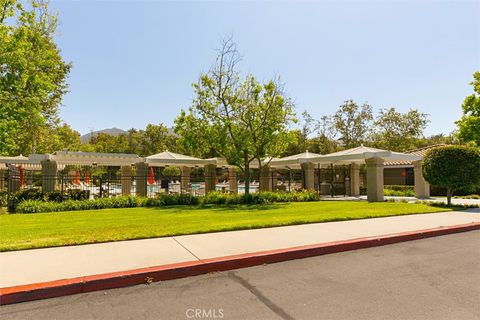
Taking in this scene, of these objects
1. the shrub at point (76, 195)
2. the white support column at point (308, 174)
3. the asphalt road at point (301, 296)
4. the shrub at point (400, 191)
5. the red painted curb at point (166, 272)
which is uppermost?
the white support column at point (308, 174)

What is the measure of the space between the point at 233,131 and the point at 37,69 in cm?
1038

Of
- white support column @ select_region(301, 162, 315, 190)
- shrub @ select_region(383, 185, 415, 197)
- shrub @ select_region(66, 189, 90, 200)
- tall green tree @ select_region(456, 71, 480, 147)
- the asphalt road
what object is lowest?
shrub @ select_region(383, 185, 415, 197)

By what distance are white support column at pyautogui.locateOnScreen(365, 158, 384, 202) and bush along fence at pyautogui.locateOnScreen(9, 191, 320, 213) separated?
321cm

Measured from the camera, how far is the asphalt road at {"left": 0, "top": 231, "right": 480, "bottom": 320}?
3838 mm

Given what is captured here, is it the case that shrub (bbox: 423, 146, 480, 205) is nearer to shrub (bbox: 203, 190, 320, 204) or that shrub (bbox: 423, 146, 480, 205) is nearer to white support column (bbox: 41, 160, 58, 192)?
shrub (bbox: 203, 190, 320, 204)

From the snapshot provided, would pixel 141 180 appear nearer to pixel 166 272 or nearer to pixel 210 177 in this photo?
pixel 210 177

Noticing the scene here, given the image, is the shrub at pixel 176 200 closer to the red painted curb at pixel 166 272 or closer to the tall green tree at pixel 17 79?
the tall green tree at pixel 17 79

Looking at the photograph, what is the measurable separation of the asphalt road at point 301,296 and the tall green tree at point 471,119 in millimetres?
22979

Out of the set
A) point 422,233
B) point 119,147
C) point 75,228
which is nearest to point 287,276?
point 422,233

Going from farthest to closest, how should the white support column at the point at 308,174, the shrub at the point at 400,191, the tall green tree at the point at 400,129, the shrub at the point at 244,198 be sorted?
the tall green tree at the point at 400,129, the shrub at the point at 400,191, the white support column at the point at 308,174, the shrub at the point at 244,198

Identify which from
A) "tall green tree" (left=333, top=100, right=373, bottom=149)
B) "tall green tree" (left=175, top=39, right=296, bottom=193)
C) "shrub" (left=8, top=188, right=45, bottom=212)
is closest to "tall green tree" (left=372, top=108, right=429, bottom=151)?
"tall green tree" (left=333, top=100, right=373, bottom=149)

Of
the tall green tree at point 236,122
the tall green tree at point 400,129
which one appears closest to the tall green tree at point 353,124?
the tall green tree at point 400,129

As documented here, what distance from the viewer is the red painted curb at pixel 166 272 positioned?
Result: 425 cm

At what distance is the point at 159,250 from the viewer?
246 inches
